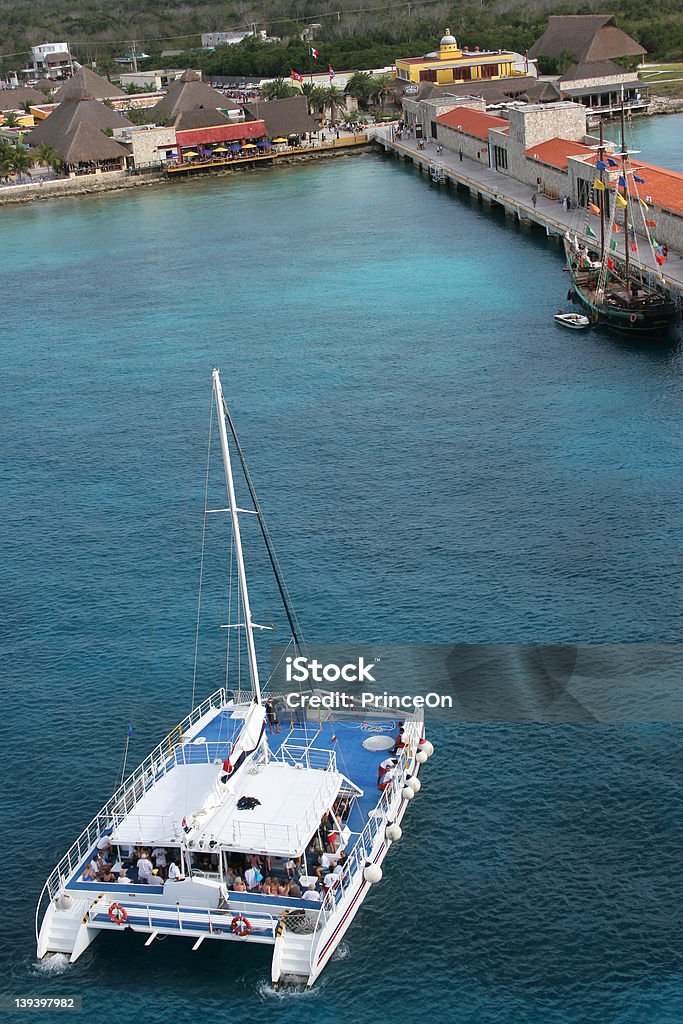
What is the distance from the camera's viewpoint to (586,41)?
14750 centimetres

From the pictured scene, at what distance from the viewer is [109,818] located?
3192cm

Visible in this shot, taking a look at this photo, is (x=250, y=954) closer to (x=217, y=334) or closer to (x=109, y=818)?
(x=109, y=818)

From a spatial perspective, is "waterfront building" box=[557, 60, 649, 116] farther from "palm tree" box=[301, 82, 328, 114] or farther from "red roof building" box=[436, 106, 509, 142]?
"palm tree" box=[301, 82, 328, 114]

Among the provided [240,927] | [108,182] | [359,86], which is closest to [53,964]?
[240,927]

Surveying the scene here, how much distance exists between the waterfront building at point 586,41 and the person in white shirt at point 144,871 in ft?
429

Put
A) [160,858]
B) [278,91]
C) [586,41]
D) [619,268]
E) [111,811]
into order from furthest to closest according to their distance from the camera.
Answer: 1. [586,41]
2. [278,91]
3. [619,268]
4. [111,811]
5. [160,858]

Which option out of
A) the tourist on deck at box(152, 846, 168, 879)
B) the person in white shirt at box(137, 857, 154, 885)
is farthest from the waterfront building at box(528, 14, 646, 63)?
the person in white shirt at box(137, 857, 154, 885)

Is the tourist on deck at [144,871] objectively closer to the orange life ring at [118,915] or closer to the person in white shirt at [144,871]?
the person in white shirt at [144,871]

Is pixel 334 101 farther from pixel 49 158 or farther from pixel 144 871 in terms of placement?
pixel 144 871

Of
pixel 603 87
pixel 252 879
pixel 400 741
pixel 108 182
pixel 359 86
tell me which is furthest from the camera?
pixel 359 86

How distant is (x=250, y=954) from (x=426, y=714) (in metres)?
10.1

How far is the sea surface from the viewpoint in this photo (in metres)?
28.2

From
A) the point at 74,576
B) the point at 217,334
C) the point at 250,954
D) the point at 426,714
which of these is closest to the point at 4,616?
the point at 74,576

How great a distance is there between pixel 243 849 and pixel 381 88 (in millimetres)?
135272
